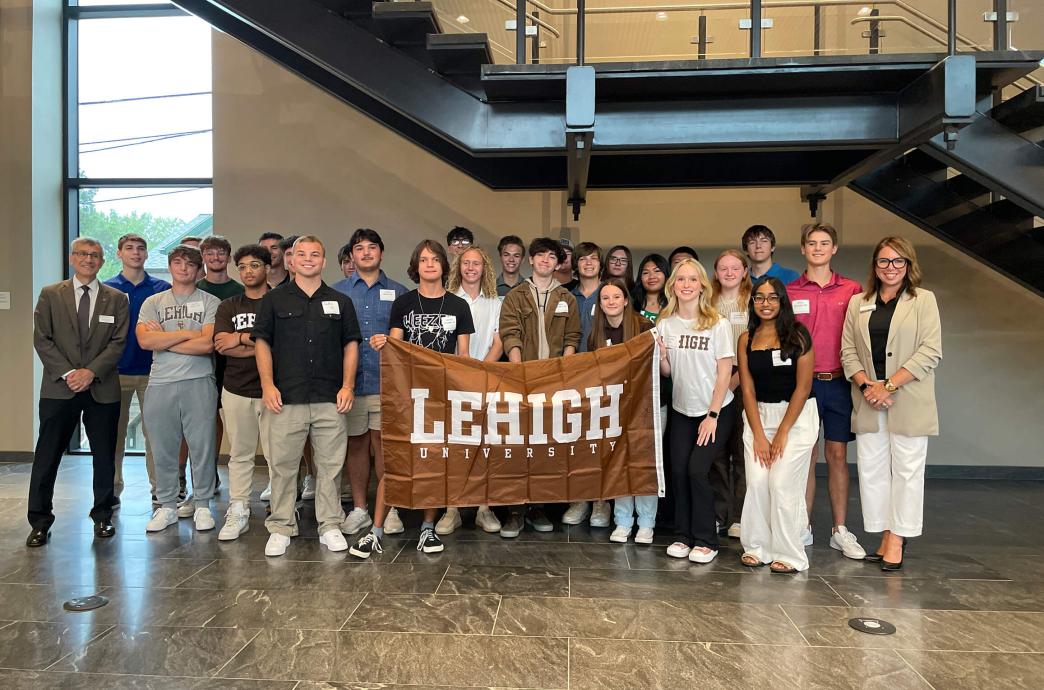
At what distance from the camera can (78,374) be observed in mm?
4227

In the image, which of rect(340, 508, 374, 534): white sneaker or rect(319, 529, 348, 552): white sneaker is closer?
rect(319, 529, 348, 552): white sneaker

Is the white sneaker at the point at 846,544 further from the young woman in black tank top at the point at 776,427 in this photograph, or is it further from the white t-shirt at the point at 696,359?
the white t-shirt at the point at 696,359

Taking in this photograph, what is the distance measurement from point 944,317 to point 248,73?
7394 mm

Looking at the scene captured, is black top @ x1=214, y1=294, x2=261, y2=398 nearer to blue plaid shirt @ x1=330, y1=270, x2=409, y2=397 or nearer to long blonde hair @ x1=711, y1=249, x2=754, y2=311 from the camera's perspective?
blue plaid shirt @ x1=330, y1=270, x2=409, y2=397

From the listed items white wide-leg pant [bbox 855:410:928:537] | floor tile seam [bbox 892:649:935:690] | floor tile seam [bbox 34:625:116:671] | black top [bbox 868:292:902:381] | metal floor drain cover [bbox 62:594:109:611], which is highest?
black top [bbox 868:292:902:381]

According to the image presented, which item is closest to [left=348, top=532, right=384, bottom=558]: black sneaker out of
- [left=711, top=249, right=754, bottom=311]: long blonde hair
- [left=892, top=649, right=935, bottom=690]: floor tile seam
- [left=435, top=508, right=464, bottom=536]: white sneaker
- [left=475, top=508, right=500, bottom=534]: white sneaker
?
[left=435, top=508, right=464, bottom=536]: white sneaker

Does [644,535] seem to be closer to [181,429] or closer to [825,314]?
[825,314]

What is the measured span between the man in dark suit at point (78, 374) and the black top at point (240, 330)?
68 centimetres

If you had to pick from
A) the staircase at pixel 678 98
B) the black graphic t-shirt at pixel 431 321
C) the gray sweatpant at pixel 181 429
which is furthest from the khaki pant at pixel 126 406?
the staircase at pixel 678 98

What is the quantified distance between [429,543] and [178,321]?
2.28m

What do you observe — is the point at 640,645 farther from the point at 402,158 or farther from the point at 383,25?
the point at 402,158

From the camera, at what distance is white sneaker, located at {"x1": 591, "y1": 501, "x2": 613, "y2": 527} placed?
4.63 m

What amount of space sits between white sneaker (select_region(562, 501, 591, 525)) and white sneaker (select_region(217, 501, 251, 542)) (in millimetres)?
2147

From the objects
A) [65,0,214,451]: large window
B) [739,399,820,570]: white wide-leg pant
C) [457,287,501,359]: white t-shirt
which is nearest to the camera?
[739,399,820,570]: white wide-leg pant
